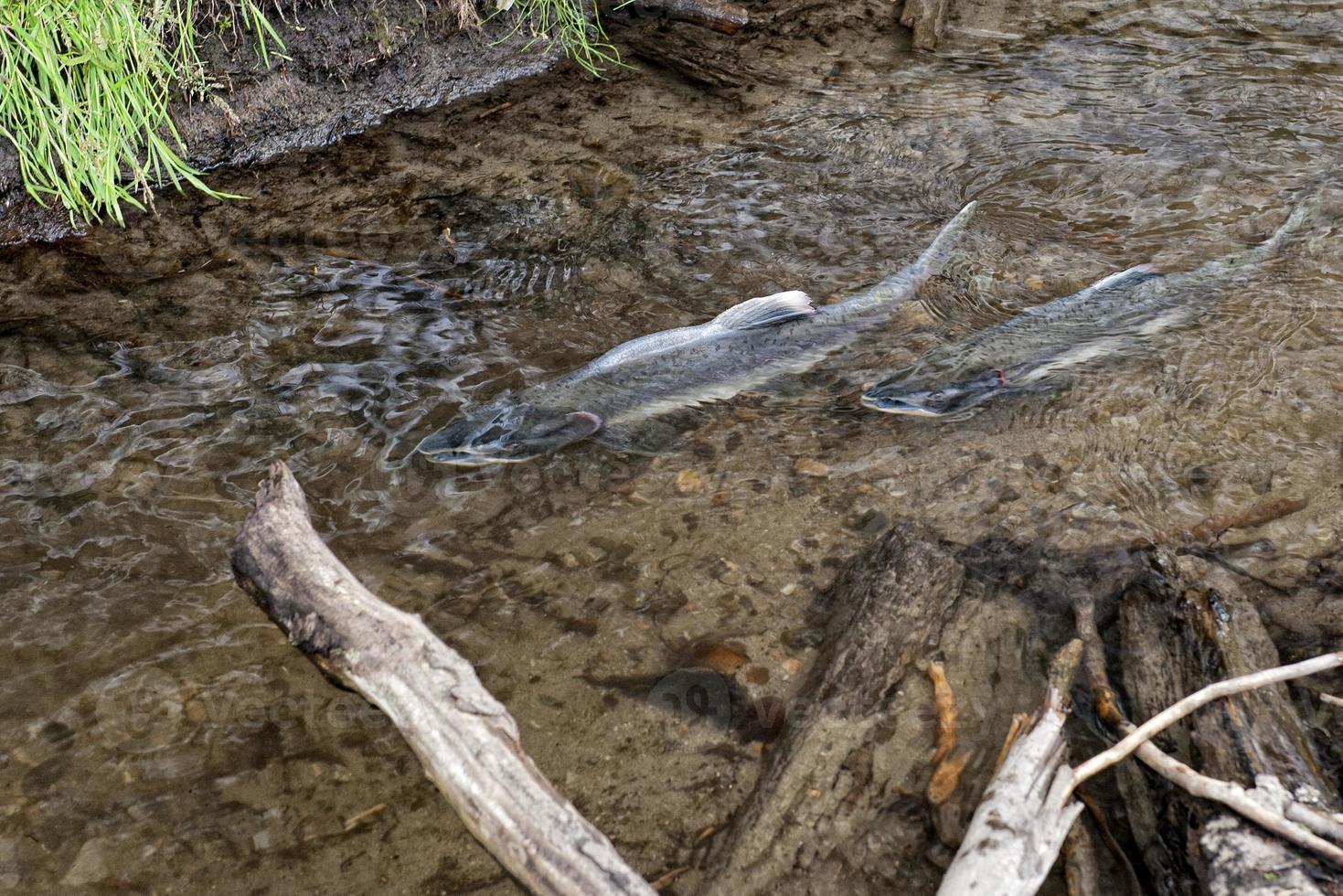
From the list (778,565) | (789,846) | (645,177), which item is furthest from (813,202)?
(789,846)

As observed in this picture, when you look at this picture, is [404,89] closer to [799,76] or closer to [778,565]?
[799,76]

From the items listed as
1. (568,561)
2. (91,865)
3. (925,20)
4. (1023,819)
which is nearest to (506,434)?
(568,561)

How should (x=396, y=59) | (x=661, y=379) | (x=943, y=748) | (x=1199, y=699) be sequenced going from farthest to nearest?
(x=396, y=59) → (x=661, y=379) → (x=943, y=748) → (x=1199, y=699)

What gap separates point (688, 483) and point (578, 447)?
488mm

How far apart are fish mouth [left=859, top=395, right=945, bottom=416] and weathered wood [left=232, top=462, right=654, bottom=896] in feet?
7.32

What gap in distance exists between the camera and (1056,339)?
14.0 feet

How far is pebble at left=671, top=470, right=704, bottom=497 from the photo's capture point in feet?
12.4

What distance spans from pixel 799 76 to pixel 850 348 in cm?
293

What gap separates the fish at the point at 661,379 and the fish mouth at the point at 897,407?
0.43 metres

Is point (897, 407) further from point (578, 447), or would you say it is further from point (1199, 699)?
point (1199, 699)

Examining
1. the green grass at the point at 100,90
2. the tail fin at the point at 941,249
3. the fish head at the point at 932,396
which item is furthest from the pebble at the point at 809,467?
the green grass at the point at 100,90

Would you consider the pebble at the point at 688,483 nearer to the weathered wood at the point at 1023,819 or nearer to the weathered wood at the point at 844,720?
the weathered wood at the point at 844,720

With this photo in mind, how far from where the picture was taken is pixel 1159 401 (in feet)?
13.2

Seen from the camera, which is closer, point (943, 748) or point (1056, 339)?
point (943, 748)
